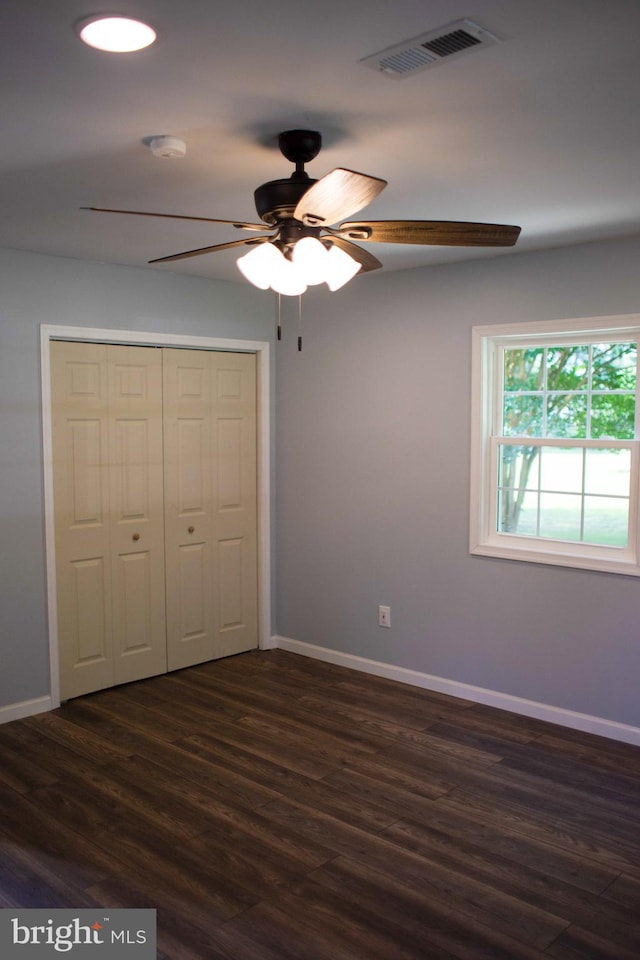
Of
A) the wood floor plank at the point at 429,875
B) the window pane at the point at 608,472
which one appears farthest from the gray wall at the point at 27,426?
the window pane at the point at 608,472

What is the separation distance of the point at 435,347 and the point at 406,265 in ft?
1.55

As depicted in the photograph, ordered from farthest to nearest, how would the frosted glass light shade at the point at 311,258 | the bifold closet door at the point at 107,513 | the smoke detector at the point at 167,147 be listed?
the bifold closet door at the point at 107,513
the smoke detector at the point at 167,147
the frosted glass light shade at the point at 311,258

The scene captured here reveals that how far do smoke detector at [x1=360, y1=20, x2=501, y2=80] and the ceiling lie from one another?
25 millimetres

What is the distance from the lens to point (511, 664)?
4227mm

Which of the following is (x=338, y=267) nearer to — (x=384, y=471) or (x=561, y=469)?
(x=561, y=469)

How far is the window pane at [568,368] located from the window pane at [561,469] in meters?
0.32

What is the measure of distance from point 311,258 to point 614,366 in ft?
7.29

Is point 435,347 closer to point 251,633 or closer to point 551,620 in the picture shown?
point 551,620

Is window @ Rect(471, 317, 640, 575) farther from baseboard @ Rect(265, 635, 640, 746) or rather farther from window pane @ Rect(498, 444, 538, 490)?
baseboard @ Rect(265, 635, 640, 746)

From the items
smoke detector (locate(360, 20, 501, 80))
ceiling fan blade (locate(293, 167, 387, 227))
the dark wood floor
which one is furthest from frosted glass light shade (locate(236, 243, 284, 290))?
the dark wood floor

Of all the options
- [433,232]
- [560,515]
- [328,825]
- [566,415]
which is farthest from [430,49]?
[560,515]

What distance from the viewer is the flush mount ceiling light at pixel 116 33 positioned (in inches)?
66.7

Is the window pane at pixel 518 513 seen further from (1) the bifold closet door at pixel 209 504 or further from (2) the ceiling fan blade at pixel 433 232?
(2) the ceiling fan blade at pixel 433 232

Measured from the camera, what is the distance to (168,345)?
471 centimetres
